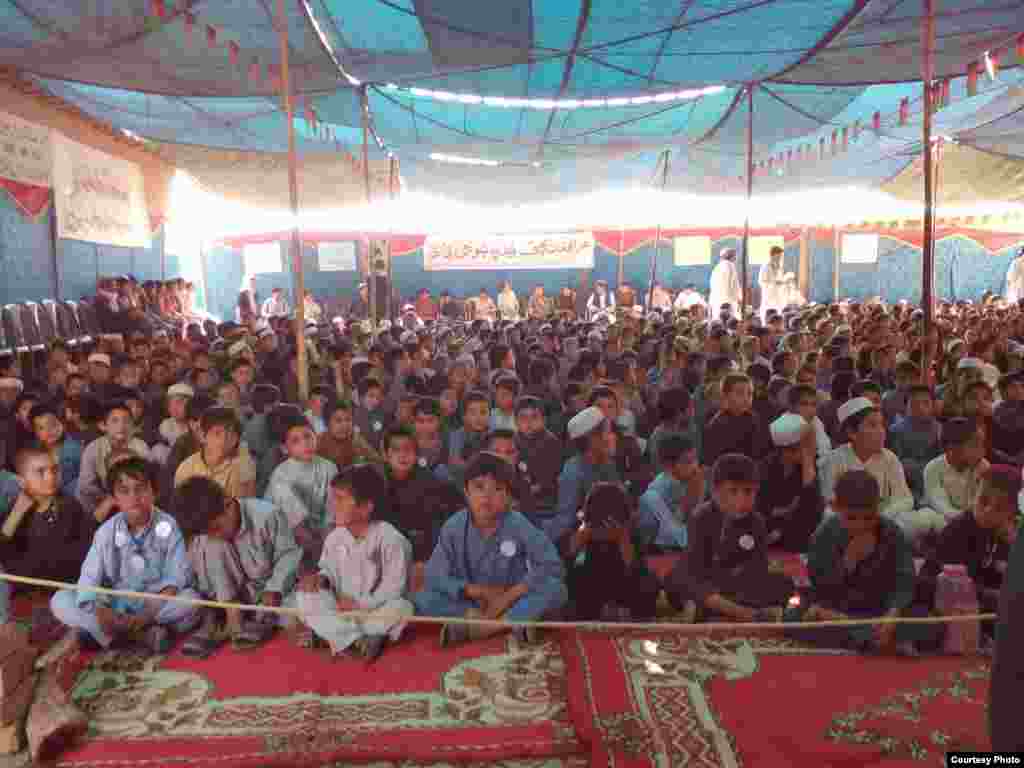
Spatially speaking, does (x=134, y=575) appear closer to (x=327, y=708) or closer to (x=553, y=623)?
(x=327, y=708)

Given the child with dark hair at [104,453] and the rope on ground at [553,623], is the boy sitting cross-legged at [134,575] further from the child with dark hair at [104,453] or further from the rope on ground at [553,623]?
the child with dark hair at [104,453]

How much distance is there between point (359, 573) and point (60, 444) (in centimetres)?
238

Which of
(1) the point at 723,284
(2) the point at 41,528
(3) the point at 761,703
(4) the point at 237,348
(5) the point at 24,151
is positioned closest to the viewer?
(3) the point at 761,703

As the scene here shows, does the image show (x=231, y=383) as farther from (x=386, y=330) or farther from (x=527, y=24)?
(x=386, y=330)

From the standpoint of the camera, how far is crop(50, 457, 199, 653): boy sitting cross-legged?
3.26m

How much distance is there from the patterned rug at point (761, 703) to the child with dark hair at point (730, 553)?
0.16m

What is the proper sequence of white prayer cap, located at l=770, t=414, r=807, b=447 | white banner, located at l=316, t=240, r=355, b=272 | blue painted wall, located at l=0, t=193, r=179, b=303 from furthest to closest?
white banner, located at l=316, t=240, r=355, b=272 → blue painted wall, located at l=0, t=193, r=179, b=303 → white prayer cap, located at l=770, t=414, r=807, b=447

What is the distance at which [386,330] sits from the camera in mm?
9859

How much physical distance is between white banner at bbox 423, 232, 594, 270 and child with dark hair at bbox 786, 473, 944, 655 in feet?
59.1

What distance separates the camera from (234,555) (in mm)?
3521

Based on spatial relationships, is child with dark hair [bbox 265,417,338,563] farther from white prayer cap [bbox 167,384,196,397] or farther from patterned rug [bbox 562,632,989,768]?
patterned rug [bbox 562,632,989,768]

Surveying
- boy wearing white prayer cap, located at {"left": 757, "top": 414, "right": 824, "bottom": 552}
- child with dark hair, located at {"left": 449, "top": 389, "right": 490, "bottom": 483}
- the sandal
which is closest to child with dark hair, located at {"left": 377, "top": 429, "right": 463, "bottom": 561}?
child with dark hair, located at {"left": 449, "top": 389, "right": 490, "bottom": 483}

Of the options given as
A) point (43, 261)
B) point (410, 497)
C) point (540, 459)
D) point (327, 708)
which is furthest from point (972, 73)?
point (43, 261)

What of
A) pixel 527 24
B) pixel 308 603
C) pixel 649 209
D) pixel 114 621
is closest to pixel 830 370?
pixel 527 24
